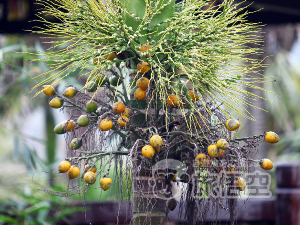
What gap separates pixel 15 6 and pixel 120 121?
61.2 inches

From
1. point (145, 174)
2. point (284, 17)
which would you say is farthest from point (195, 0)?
point (284, 17)

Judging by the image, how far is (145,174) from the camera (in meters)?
0.94

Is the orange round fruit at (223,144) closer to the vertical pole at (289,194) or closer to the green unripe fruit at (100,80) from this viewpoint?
the green unripe fruit at (100,80)

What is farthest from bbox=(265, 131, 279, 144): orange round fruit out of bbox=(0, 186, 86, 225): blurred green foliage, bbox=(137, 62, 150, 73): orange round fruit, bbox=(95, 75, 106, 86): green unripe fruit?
bbox=(0, 186, 86, 225): blurred green foliage

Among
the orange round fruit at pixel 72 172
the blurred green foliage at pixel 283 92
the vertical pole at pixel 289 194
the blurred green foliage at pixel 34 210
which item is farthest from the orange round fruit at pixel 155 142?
the blurred green foliage at pixel 283 92

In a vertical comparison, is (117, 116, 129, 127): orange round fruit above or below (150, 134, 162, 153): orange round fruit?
above

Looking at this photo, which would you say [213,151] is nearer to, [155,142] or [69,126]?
[155,142]

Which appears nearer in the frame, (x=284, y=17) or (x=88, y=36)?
(x=88, y=36)

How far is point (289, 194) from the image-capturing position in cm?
204

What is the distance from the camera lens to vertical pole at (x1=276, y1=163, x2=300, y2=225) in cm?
203

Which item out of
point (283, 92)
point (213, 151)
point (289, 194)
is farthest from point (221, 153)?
point (283, 92)

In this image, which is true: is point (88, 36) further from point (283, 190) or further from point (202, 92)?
point (283, 190)

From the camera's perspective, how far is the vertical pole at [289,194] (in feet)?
6.65

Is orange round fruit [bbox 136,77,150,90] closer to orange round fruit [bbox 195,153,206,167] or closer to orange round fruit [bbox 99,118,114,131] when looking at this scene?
orange round fruit [bbox 99,118,114,131]
